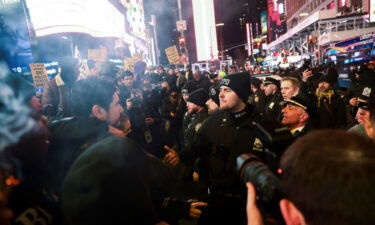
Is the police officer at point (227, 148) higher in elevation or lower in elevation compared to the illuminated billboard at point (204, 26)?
lower

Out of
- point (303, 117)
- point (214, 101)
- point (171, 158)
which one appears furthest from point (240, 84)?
point (214, 101)

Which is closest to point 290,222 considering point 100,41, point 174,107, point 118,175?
point 118,175

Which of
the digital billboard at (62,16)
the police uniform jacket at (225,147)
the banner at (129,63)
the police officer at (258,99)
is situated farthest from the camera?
the digital billboard at (62,16)

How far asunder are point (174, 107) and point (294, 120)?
15.9 ft

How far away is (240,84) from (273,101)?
11.5 ft

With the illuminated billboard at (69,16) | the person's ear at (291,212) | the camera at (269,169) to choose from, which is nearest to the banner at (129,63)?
the illuminated billboard at (69,16)

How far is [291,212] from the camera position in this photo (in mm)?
1154

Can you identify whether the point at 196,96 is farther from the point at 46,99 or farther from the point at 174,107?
the point at 46,99

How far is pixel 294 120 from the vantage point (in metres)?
3.86

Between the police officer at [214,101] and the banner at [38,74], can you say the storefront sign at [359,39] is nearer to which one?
the police officer at [214,101]

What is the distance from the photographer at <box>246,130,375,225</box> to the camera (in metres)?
0.98

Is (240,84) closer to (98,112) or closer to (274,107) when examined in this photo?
(98,112)

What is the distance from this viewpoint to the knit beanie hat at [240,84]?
3.60m

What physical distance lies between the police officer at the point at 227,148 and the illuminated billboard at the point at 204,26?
4936 cm
